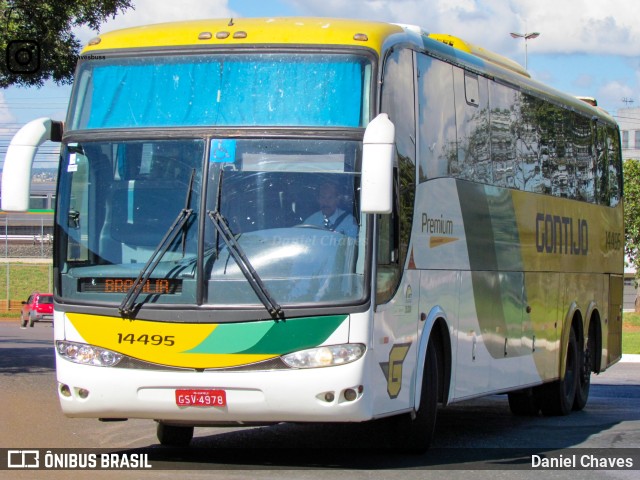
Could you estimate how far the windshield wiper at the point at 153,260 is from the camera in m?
9.13

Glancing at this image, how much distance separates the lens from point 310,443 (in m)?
11.5

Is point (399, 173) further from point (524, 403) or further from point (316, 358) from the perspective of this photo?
point (524, 403)

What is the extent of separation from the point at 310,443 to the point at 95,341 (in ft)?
9.87

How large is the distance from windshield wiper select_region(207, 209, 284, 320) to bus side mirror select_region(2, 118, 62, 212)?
1458mm

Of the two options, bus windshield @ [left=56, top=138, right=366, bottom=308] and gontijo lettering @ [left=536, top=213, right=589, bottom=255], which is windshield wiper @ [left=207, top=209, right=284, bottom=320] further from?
gontijo lettering @ [left=536, top=213, right=589, bottom=255]

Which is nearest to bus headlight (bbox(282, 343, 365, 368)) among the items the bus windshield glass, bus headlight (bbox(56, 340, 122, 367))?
bus headlight (bbox(56, 340, 122, 367))

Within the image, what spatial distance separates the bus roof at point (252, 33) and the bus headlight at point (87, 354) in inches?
97.9

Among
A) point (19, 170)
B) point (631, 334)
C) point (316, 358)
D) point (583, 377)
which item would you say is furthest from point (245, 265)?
point (631, 334)

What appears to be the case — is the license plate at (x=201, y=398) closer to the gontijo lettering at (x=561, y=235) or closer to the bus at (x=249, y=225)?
the bus at (x=249, y=225)

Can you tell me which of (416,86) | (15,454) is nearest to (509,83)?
(416,86)

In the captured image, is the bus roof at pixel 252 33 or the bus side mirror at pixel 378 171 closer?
the bus side mirror at pixel 378 171

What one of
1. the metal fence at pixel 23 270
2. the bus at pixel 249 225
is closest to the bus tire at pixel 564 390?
the bus at pixel 249 225

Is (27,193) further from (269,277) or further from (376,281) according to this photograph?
(376,281)

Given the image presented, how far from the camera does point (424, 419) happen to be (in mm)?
10414
